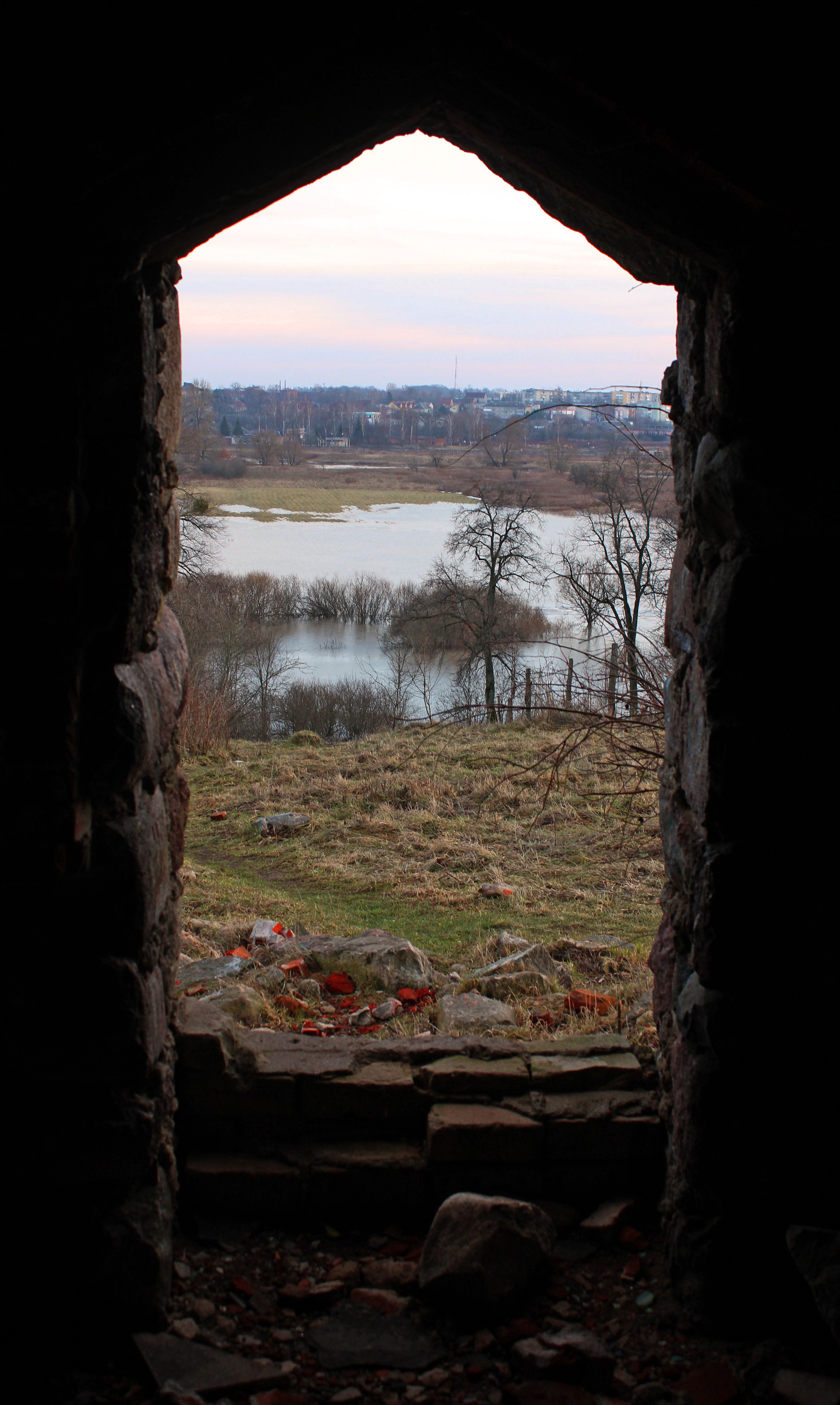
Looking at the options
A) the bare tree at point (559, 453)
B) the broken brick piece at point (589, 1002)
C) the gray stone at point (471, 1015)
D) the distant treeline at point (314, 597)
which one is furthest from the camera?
the distant treeline at point (314, 597)

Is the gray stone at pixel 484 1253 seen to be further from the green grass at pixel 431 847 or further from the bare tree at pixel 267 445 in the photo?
the bare tree at pixel 267 445

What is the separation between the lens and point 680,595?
2.20 meters

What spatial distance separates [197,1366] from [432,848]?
545cm

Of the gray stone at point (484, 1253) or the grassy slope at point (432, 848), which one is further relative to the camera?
the grassy slope at point (432, 848)

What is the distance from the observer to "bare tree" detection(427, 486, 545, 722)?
17656 mm

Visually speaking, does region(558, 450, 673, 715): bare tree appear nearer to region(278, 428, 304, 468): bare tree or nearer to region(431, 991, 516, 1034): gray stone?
region(431, 991, 516, 1034): gray stone

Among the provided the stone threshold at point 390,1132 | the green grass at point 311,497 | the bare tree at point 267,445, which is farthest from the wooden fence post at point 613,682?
the green grass at point 311,497

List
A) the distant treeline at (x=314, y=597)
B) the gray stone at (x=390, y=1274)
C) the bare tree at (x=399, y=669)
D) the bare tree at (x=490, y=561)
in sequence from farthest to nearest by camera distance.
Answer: the distant treeline at (x=314, y=597), the bare tree at (x=399, y=669), the bare tree at (x=490, y=561), the gray stone at (x=390, y=1274)

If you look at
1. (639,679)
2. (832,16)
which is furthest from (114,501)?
(639,679)

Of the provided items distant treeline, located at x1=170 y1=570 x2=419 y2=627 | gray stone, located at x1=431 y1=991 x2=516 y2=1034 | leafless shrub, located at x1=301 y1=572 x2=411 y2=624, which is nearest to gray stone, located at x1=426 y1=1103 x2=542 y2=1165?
gray stone, located at x1=431 y1=991 x2=516 y2=1034

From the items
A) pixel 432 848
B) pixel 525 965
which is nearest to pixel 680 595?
pixel 525 965

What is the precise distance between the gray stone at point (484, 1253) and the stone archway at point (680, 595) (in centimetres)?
31

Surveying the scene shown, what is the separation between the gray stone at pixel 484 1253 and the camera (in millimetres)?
2084

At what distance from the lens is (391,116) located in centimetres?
187
